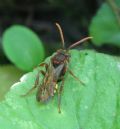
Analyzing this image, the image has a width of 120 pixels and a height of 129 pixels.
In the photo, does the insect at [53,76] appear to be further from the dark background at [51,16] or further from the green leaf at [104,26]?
the dark background at [51,16]

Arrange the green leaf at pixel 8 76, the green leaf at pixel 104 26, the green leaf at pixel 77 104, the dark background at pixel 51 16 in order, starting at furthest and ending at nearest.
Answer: the dark background at pixel 51 16, the green leaf at pixel 104 26, the green leaf at pixel 8 76, the green leaf at pixel 77 104

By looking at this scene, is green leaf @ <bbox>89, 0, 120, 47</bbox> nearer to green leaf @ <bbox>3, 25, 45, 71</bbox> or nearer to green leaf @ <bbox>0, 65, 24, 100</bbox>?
green leaf @ <bbox>3, 25, 45, 71</bbox>

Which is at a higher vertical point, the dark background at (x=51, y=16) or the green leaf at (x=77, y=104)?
the green leaf at (x=77, y=104)

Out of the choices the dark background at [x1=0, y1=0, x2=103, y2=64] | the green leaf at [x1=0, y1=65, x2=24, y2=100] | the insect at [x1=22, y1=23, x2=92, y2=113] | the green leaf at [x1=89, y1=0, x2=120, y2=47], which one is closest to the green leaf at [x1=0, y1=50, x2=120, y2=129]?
the insect at [x1=22, y1=23, x2=92, y2=113]

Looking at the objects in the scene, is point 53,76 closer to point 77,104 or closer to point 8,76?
point 77,104

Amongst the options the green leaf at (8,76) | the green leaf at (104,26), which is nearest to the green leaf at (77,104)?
the green leaf at (8,76)

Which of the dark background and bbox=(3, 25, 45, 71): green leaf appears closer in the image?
bbox=(3, 25, 45, 71): green leaf
